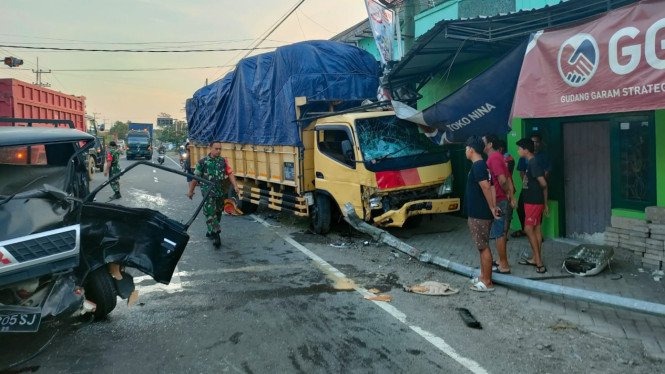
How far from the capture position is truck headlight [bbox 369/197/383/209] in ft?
25.3

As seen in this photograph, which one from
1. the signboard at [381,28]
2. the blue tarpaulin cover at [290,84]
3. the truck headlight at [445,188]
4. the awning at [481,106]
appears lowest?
the truck headlight at [445,188]

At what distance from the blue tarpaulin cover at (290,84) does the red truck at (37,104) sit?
4233 millimetres

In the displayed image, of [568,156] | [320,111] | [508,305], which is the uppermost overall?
[320,111]

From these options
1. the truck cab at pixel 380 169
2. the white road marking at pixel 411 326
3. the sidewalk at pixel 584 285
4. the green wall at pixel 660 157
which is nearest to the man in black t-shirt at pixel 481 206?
the sidewalk at pixel 584 285

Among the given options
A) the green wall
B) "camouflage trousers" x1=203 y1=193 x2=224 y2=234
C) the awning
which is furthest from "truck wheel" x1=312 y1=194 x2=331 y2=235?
the green wall

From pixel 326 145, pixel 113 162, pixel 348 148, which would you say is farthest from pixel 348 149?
pixel 113 162

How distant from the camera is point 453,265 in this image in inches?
251

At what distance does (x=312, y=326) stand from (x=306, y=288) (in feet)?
4.01

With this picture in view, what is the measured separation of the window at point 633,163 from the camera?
6500 millimetres

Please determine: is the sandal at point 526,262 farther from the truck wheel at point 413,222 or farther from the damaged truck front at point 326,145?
the truck wheel at point 413,222

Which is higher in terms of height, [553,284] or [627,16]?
[627,16]

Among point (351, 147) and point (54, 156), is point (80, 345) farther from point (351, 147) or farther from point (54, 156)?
point (351, 147)

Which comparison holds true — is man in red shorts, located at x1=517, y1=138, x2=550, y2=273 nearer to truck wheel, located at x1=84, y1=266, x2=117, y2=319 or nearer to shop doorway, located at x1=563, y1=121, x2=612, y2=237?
shop doorway, located at x1=563, y1=121, x2=612, y2=237

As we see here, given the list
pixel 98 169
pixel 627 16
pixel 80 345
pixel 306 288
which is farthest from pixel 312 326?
pixel 98 169
